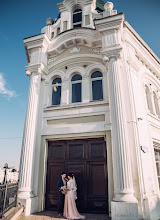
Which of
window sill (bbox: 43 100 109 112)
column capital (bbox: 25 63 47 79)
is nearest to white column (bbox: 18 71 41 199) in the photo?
column capital (bbox: 25 63 47 79)

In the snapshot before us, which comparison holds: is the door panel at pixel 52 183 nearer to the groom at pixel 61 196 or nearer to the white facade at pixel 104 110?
the white facade at pixel 104 110

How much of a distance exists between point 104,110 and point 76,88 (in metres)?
2.32

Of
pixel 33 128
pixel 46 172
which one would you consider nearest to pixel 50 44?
pixel 33 128

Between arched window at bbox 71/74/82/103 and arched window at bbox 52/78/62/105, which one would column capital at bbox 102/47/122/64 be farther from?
arched window at bbox 52/78/62/105

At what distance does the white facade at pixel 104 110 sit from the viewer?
253 inches

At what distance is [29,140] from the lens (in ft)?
25.6

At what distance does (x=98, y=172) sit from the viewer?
289 inches

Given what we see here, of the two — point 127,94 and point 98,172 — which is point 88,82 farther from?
point 98,172

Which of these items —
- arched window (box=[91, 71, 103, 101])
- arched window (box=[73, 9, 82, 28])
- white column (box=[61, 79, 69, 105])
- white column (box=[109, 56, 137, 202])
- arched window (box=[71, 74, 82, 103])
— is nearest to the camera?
white column (box=[109, 56, 137, 202])

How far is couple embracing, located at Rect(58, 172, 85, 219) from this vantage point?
6375 millimetres

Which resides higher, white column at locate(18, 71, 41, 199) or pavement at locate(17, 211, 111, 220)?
white column at locate(18, 71, 41, 199)

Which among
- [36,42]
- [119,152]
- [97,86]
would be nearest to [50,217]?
[119,152]

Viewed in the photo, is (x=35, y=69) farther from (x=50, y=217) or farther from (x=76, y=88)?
(x=50, y=217)

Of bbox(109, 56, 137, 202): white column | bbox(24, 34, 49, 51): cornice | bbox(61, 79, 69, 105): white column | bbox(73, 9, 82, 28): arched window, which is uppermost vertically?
bbox(73, 9, 82, 28): arched window
